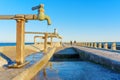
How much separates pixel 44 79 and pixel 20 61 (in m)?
1.32

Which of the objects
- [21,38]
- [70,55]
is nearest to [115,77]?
[21,38]

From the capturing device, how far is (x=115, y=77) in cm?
1011

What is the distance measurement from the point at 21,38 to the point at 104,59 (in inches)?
243

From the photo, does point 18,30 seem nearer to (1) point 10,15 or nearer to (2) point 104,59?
(1) point 10,15

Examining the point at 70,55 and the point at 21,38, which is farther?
the point at 70,55

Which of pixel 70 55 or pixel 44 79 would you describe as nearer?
pixel 44 79

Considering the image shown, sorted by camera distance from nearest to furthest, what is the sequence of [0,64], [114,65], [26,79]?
1. [26,79]
2. [0,64]
3. [114,65]

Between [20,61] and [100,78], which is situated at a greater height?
[20,61]

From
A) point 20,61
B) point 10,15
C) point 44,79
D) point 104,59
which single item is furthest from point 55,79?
point 104,59

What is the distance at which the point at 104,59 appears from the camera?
13.8 meters

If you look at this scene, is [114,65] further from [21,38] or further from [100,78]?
[21,38]

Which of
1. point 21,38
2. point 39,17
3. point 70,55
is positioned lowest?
point 70,55

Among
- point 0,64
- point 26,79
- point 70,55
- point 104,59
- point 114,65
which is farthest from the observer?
point 70,55

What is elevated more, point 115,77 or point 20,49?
point 20,49
